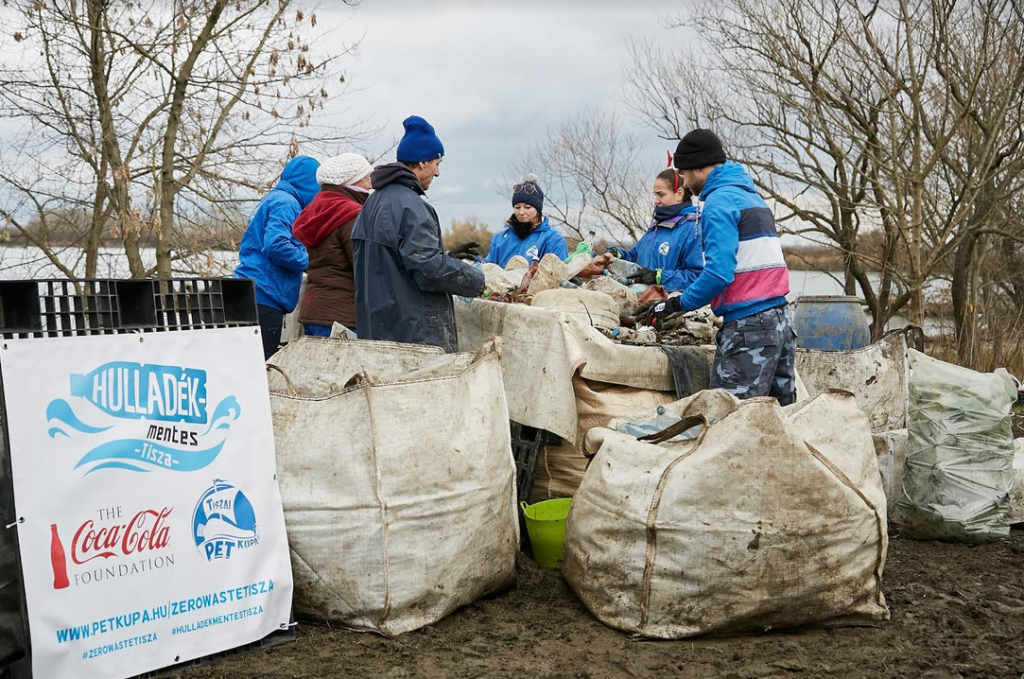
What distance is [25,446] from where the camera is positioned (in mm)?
2602

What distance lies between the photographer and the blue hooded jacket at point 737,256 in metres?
4.00

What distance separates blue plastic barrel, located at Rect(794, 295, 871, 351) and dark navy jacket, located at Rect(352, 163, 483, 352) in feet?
6.87

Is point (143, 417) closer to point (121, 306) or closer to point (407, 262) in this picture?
point (121, 306)

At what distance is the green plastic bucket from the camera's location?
3.92m

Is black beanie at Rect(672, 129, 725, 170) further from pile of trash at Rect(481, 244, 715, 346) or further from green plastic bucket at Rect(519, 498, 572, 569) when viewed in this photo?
green plastic bucket at Rect(519, 498, 572, 569)

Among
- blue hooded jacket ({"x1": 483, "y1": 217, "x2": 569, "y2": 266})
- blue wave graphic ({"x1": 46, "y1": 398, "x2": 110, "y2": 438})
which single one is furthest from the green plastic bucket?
blue hooded jacket ({"x1": 483, "y1": 217, "x2": 569, "y2": 266})

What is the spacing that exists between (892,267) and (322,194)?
28.8 ft

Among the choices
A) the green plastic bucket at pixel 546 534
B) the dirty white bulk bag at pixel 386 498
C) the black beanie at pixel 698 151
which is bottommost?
the green plastic bucket at pixel 546 534

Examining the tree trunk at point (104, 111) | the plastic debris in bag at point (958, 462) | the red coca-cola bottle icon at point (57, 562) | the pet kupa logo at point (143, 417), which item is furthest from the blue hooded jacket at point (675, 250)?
the tree trunk at point (104, 111)

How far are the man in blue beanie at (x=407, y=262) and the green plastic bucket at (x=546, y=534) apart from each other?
854 millimetres

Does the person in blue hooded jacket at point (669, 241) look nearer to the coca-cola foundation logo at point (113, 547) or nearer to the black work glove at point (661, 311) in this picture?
the black work glove at point (661, 311)

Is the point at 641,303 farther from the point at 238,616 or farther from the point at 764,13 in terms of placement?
the point at 764,13

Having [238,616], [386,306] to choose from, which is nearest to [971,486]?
[386,306]

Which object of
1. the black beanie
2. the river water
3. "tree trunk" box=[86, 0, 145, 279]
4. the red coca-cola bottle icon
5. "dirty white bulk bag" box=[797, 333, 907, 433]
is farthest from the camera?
the river water
